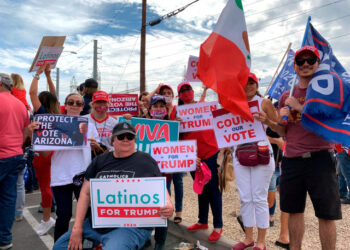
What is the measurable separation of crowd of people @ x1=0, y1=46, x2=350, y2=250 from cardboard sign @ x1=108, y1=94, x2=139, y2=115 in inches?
34.1

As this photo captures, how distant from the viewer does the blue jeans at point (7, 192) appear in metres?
3.44

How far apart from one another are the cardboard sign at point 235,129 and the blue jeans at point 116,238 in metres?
1.37

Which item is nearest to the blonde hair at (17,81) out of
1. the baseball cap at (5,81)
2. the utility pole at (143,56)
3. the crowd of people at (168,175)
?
the crowd of people at (168,175)

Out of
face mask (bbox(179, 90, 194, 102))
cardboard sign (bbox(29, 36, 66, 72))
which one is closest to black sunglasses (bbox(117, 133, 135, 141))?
face mask (bbox(179, 90, 194, 102))

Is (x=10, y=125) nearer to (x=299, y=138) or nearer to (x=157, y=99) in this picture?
(x=157, y=99)

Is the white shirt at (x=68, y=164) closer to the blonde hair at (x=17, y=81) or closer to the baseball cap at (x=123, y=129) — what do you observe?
the baseball cap at (x=123, y=129)

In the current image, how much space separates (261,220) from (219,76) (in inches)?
67.4

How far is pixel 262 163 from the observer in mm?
3004

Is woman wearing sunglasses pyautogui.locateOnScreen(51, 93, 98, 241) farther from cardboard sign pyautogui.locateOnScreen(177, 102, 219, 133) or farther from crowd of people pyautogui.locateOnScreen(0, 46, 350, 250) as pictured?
cardboard sign pyautogui.locateOnScreen(177, 102, 219, 133)

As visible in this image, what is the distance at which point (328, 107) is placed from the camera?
232 cm

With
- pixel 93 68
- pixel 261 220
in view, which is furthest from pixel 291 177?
pixel 93 68

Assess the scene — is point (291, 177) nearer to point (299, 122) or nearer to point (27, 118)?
point (299, 122)

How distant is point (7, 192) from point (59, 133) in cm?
117

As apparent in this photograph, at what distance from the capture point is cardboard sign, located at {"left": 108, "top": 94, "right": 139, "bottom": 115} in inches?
197
